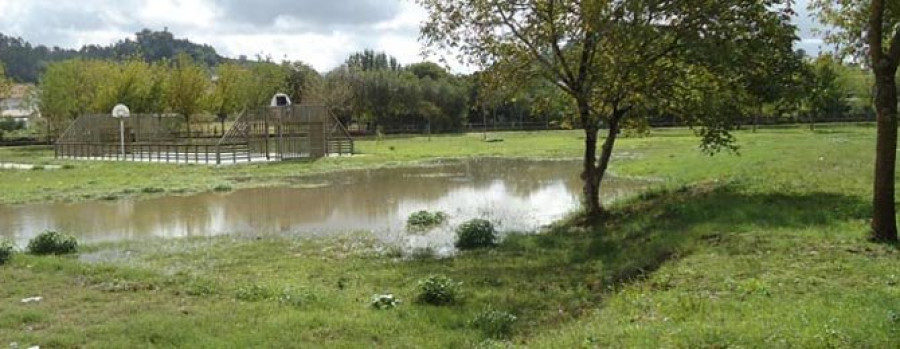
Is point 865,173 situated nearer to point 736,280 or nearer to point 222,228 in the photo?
point 736,280

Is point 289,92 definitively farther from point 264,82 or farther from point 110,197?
point 110,197

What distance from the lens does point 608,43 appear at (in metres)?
17.9

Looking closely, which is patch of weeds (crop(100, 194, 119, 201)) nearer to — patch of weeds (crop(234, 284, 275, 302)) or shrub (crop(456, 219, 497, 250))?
shrub (crop(456, 219, 497, 250))

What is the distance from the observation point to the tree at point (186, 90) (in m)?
76.6

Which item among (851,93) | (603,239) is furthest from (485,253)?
(851,93)

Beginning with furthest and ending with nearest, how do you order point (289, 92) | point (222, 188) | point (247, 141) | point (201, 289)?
1. point (289, 92)
2. point (247, 141)
3. point (222, 188)
4. point (201, 289)

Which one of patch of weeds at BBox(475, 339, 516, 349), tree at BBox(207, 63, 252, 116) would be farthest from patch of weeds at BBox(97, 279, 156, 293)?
tree at BBox(207, 63, 252, 116)

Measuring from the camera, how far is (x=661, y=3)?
671 inches

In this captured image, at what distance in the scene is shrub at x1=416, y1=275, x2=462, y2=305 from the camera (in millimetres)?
10594

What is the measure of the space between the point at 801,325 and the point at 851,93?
8953 centimetres

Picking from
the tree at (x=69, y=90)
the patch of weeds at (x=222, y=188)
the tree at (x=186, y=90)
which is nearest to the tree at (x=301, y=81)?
the tree at (x=186, y=90)

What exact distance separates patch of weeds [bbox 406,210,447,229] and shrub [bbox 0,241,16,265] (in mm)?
8998

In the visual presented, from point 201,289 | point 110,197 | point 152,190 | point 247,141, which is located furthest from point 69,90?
point 201,289

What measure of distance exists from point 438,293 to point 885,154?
6873 mm
